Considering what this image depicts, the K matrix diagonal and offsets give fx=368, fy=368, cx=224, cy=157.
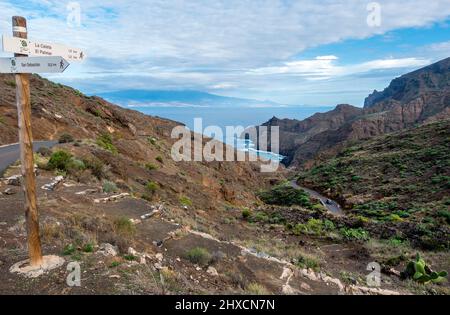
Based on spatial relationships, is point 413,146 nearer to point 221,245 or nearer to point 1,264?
point 221,245

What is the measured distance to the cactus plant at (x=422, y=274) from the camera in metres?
11.8

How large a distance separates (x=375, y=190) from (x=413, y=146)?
15437 mm

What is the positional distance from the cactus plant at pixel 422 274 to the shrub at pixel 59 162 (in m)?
14.1

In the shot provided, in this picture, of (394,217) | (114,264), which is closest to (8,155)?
(114,264)

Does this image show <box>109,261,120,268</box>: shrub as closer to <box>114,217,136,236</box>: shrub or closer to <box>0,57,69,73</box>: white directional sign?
<box>114,217,136,236</box>: shrub

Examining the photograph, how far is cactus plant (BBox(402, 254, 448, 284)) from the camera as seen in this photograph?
11786 millimetres

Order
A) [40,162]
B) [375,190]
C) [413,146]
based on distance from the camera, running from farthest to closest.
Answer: [413,146] < [375,190] < [40,162]

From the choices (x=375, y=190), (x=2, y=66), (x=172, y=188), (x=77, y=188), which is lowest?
(x=375, y=190)

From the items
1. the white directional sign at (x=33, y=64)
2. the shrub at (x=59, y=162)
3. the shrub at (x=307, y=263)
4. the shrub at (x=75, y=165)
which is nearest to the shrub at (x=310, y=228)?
the shrub at (x=307, y=263)

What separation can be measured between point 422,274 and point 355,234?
7256 mm

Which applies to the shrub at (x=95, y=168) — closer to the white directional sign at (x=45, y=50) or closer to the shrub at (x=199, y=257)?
the shrub at (x=199, y=257)
